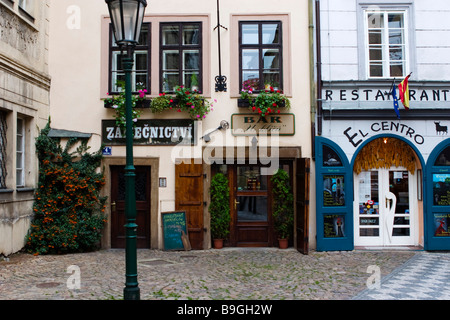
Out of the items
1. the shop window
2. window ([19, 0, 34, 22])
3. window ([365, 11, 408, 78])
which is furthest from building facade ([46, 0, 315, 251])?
the shop window

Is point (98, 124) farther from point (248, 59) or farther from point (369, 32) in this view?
point (369, 32)

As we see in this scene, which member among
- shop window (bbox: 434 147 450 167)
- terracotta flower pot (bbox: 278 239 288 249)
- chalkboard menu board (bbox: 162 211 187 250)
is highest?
shop window (bbox: 434 147 450 167)

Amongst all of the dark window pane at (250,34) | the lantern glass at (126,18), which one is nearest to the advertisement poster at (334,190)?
the dark window pane at (250,34)

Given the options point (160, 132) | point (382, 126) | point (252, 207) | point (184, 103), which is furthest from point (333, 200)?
point (160, 132)

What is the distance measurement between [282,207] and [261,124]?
188 cm

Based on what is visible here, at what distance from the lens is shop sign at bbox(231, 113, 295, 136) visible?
1067cm

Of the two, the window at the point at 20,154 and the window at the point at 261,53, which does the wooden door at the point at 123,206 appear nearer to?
the window at the point at 20,154

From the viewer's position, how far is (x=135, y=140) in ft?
35.2

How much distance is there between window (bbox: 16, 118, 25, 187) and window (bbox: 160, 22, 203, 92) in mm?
3026

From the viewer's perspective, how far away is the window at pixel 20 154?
9977mm

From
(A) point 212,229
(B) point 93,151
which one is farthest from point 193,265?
(B) point 93,151

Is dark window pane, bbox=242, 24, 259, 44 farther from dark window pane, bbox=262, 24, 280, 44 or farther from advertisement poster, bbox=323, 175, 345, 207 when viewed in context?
advertisement poster, bbox=323, 175, 345, 207

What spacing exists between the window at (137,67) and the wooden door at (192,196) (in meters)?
2.04
